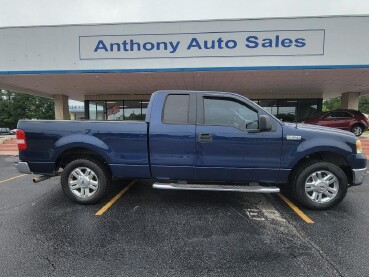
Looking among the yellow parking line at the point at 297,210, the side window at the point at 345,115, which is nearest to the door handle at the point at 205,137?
the yellow parking line at the point at 297,210

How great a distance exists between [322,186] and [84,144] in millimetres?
4089

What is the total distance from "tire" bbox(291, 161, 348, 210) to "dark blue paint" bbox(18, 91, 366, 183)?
23cm

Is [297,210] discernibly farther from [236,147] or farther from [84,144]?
[84,144]

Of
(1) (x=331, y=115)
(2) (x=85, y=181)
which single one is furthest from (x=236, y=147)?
(1) (x=331, y=115)

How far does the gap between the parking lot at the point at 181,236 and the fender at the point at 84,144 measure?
3.24 feet

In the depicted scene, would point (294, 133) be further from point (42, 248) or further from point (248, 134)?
point (42, 248)

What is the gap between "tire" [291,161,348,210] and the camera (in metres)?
4.22

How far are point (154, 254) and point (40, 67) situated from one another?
12.5 m

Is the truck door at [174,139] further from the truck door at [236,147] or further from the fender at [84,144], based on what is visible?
the fender at [84,144]

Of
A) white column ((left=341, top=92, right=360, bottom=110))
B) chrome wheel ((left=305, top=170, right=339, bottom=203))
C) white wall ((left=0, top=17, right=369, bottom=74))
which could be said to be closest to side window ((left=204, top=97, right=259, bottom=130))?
chrome wheel ((left=305, top=170, right=339, bottom=203))

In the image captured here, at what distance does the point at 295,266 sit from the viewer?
2.78m

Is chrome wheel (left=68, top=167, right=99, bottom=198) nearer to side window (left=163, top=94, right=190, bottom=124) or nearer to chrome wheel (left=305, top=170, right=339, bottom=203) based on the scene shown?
side window (left=163, top=94, right=190, bottom=124)

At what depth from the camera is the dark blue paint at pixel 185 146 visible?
4.18 metres

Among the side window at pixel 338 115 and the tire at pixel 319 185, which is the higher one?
the side window at pixel 338 115
